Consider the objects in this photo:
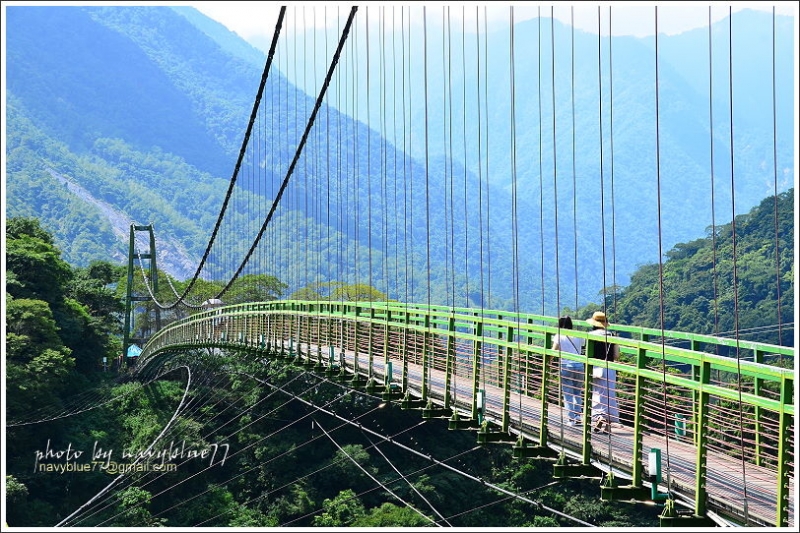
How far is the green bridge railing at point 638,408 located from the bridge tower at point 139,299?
46986 millimetres

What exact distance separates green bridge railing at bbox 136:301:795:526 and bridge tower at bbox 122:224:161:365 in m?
47.0

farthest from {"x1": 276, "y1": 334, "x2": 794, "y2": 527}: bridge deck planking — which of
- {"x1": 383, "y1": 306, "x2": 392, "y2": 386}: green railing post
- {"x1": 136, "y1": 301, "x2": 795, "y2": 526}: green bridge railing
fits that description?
{"x1": 383, "y1": 306, "x2": 392, "y2": 386}: green railing post

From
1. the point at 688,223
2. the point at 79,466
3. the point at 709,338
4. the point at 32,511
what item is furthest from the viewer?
the point at 688,223

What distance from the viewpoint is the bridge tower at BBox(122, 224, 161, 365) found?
207 ft

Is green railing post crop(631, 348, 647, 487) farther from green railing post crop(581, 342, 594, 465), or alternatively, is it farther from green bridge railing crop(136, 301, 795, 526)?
green railing post crop(581, 342, 594, 465)

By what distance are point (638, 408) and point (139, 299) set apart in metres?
59.8

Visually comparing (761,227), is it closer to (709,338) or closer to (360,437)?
(360,437)

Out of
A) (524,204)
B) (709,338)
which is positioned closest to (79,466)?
(709,338)

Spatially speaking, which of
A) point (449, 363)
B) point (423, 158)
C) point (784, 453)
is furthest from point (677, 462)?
point (423, 158)

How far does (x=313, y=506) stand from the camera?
1587 inches

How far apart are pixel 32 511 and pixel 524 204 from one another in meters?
102

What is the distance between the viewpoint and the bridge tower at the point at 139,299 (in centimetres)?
6322

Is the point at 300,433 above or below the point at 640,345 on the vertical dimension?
below

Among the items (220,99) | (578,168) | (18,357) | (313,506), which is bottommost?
(313,506)
